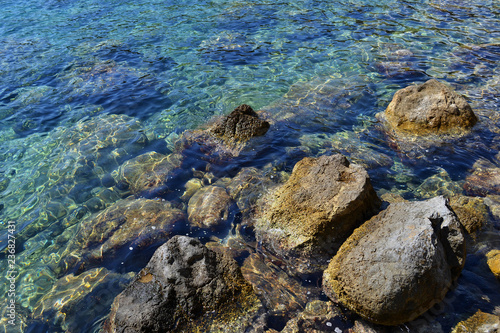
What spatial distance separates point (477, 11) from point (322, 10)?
641cm

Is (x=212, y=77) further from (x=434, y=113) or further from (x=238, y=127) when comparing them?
(x=434, y=113)

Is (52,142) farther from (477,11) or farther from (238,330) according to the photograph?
(477,11)

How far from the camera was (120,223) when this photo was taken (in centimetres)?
566

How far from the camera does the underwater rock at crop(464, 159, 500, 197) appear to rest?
5.70 metres

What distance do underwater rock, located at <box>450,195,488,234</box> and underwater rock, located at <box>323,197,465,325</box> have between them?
0.85 metres

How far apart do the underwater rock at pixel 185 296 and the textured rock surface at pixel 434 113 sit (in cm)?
534

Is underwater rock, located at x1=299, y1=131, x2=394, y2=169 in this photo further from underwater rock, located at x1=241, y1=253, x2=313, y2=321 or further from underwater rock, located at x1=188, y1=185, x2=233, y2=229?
underwater rock, located at x1=241, y1=253, x2=313, y2=321

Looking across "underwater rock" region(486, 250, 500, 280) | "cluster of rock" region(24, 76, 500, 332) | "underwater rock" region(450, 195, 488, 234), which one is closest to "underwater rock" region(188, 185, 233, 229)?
"cluster of rock" region(24, 76, 500, 332)

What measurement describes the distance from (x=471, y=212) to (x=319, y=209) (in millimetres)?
2472

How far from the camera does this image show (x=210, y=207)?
5730 millimetres

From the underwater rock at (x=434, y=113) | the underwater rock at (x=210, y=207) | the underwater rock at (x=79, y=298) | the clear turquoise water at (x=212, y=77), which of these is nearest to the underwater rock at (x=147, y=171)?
the clear turquoise water at (x=212, y=77)

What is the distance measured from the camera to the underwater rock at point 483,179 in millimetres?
5695

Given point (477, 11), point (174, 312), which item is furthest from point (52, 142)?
point (477, 11)

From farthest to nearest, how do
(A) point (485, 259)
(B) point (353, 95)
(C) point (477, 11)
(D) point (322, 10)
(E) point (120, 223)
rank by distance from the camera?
(D) point (322, 10), (C) point (477, 11), (B) point (353, 95), (E) point (120, 223), (A) point (485, 259)
